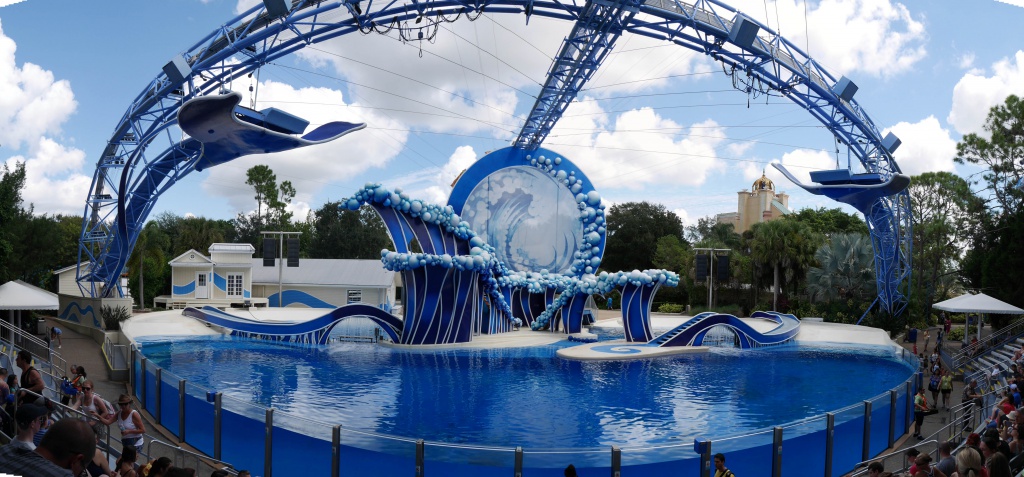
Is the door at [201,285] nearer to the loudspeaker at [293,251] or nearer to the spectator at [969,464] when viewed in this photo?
the loudspeaker at [293,251]

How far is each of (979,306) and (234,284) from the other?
32.3m

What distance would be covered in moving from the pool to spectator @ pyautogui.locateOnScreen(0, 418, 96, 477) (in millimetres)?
4714

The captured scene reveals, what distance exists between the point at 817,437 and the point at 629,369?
9215 millimetres

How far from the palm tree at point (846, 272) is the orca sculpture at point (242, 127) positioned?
23.3 meters

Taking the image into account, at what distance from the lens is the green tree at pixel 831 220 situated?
55.0 meters

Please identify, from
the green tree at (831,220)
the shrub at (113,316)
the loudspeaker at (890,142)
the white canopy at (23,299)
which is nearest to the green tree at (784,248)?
the loudspeaker at (890,142)

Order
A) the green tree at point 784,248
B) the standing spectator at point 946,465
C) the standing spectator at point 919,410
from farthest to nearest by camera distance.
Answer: the green tree at point 784,248 < the standing spectator at point 919,410 < the standing spectator at point 946,465

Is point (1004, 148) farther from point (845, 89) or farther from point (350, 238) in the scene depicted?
point (350, 238)

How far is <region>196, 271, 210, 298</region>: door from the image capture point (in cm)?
3631

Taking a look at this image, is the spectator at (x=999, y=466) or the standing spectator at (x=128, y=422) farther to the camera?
the standing spectator at (x=128, y=422)

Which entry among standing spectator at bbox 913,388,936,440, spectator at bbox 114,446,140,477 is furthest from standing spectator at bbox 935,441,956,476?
spectator at bbox 114,446,140,477

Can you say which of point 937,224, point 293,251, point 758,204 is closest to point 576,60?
point 293,251

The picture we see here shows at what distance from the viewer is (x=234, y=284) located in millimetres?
37188

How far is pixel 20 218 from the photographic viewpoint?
33000 mm
